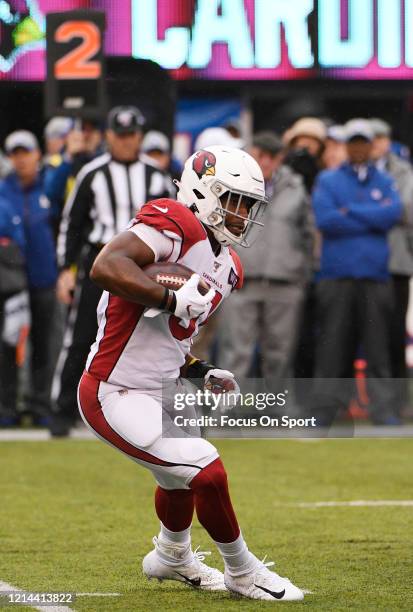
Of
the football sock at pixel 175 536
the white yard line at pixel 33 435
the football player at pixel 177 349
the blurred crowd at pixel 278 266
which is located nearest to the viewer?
the football player at pixel 177 349

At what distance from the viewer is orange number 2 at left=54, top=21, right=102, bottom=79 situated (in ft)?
30.1

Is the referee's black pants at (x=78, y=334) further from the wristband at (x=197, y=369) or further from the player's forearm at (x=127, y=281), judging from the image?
the player's forearm at (x=127, y=281)

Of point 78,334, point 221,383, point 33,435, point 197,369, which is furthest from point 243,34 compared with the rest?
point 221,383

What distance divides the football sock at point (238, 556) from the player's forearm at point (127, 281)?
0.85 meters

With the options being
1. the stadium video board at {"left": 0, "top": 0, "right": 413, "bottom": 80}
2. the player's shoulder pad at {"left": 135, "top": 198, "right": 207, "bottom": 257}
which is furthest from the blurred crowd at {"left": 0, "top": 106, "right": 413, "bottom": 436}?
the player's shoulder pad at {"left": 135, "top": 198, "right": 207, "bottom": 257}

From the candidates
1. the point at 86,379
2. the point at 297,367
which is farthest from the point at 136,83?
the point at 86,379

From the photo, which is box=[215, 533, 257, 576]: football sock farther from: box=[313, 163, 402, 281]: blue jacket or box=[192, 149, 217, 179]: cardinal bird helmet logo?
box=[313, 163, 402, 281]: blue jacket

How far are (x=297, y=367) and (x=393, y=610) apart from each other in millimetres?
6395

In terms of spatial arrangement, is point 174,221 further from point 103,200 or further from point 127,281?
point 103,200

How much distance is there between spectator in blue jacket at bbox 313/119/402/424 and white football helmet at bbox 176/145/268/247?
504cm

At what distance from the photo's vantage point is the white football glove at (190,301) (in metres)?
4.64

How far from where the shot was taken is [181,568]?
520cm

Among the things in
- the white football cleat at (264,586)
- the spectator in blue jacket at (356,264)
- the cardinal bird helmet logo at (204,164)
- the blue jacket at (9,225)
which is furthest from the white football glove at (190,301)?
the blue jacket at (9,225)

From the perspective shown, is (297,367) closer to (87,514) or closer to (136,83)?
(136,83)
